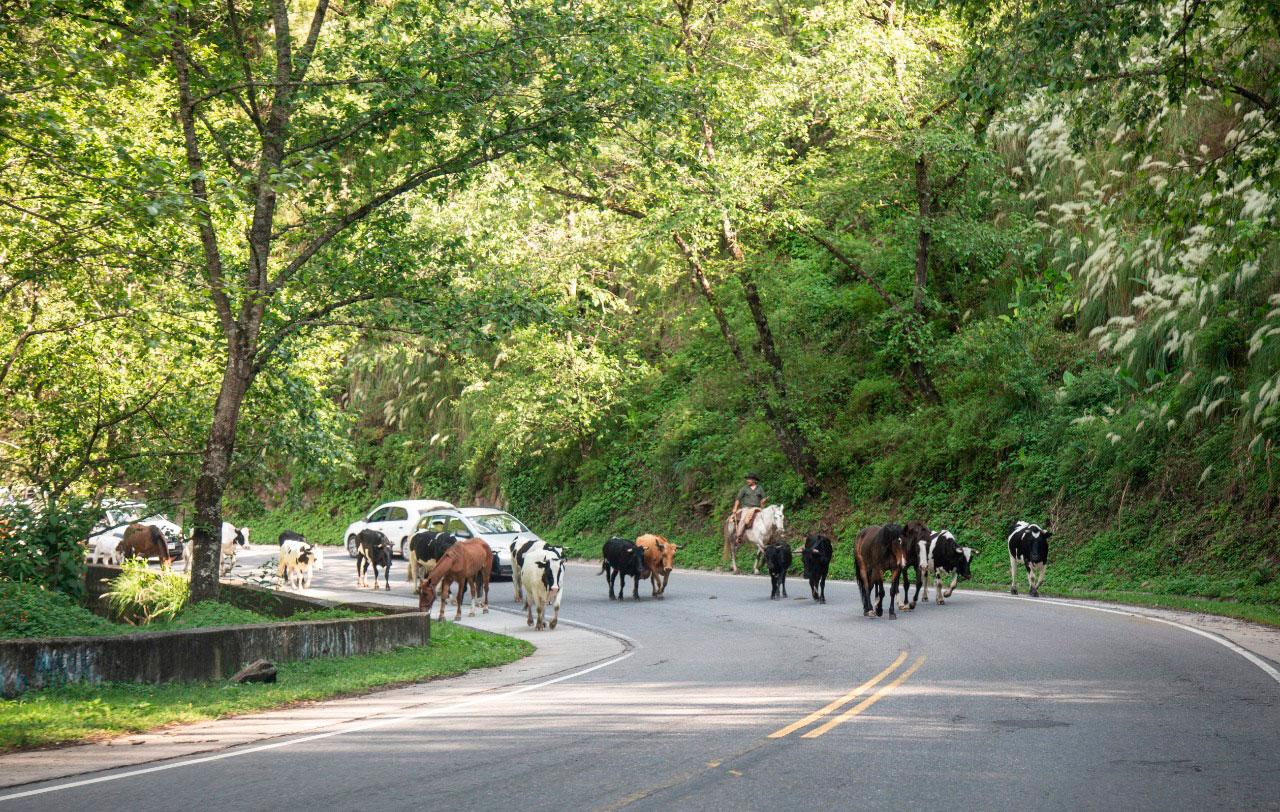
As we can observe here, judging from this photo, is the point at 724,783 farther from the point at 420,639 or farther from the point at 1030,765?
the point at 420,639

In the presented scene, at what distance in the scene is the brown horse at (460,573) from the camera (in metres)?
20.2

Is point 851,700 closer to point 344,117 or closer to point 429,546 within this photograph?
point 344,117

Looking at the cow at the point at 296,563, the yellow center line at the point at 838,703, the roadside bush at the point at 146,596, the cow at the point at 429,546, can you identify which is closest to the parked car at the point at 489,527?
the cow at the point at 429,546

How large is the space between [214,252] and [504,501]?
2864 centimetres

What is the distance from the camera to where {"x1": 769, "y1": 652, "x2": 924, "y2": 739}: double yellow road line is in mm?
9195

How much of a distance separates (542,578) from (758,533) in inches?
415

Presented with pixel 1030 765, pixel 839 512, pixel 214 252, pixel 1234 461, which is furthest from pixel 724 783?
pixel 839 512

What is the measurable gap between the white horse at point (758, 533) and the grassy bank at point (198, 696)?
12.8 metres

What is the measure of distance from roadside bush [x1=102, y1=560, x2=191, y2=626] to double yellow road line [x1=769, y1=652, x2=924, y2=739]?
1027 centimetres

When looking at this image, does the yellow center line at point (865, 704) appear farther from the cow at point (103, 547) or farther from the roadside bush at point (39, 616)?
the cow at point (103, 547)

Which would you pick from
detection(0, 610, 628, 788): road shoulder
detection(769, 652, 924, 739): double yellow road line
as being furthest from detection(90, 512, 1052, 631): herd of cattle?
detection(769, 652, 924, 739): double yellow road line

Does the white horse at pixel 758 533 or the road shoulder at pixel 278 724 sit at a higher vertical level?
the white horse at pixel 758 533

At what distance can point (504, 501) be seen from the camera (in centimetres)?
4409

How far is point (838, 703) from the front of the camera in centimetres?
1055
